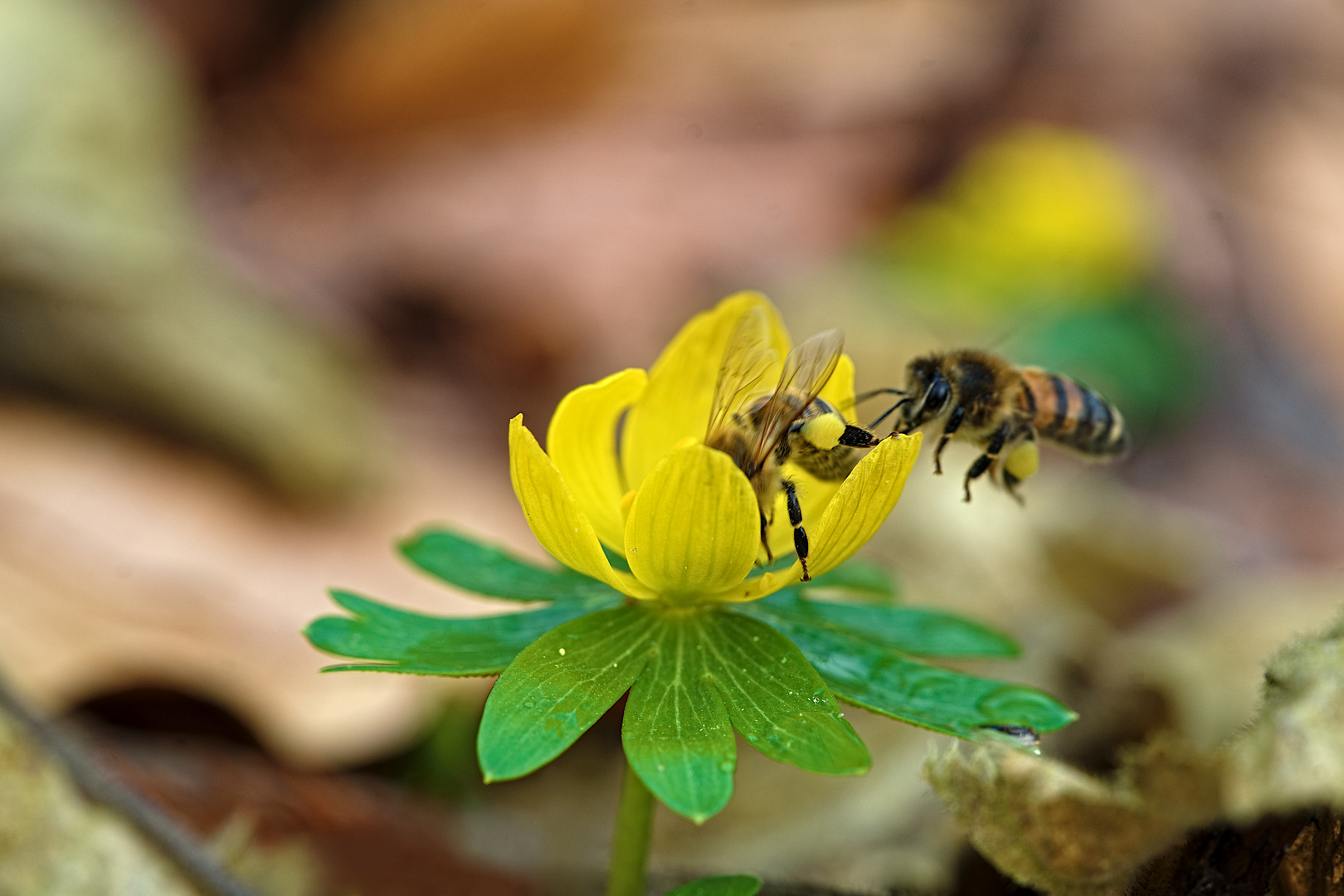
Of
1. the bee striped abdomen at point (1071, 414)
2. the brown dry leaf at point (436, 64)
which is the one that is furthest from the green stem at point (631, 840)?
the brown dry leaf at point (436, 64)

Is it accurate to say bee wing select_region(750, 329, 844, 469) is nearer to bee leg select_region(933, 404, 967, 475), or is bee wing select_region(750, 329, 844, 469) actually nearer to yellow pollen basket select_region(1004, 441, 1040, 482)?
bee leg select_region(933, 404, 967, 475)

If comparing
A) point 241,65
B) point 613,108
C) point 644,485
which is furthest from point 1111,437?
point 241,65

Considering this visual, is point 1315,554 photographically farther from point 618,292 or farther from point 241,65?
point 241,65

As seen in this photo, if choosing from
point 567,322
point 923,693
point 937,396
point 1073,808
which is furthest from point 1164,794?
point 567,322

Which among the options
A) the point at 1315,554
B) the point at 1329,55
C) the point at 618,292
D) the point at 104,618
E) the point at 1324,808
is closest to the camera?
the point at 1324,808

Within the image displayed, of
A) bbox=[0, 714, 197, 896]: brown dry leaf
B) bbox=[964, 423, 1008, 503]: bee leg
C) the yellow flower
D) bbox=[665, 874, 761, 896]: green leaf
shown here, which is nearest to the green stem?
bbox=[665, 874, 761, 896]: green leaf

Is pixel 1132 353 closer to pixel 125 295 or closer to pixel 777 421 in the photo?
pixel 125 295
